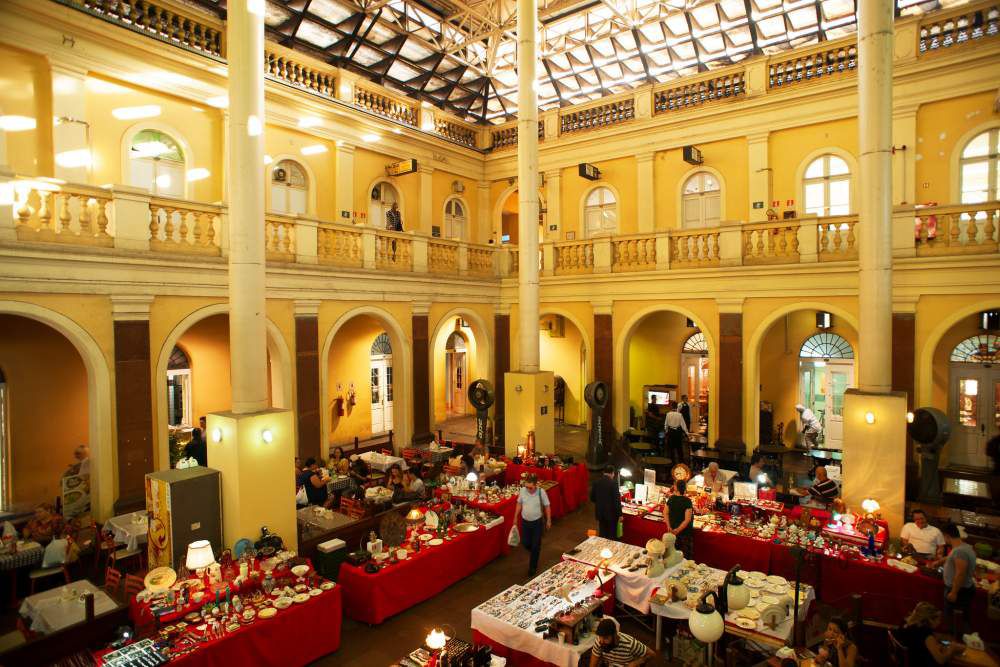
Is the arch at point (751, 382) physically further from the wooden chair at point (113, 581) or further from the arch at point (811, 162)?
the wooden chair at point (113, 581)

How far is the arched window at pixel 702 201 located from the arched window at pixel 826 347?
4.55 m

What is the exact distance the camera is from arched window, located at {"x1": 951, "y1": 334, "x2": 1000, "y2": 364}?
13805 millimetres

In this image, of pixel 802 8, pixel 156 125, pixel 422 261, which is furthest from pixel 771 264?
pixel 156 125

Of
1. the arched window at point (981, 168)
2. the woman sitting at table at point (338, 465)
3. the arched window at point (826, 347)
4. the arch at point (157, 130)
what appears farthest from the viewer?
the arched window at point (826, 347)

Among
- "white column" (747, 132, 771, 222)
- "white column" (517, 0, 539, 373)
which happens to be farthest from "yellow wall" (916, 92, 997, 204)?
"white column" (517, 0, 539, 373)

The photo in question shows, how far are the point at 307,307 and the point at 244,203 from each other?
4621mm

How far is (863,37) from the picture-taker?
10.1 meters

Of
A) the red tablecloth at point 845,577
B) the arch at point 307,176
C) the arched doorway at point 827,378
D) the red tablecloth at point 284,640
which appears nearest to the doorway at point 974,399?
the arched doorway at point 827,378

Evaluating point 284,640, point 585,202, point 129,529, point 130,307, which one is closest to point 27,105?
point 130,307

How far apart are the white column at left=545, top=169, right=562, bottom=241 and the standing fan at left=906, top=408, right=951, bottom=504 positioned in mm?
11715

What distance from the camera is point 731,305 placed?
14328 mm

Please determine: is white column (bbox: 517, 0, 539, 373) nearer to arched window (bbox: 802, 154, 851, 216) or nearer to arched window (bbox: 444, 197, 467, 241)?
arched window (bbox: 444, 197, 467, 241)

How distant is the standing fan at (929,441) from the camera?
1088 cm

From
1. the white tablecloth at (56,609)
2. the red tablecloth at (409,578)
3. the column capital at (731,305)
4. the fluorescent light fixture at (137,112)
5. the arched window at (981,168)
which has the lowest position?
the red tablecloth at (409,578)
